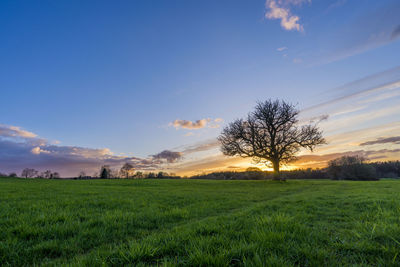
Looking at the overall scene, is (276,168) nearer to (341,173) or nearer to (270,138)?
(270,138)

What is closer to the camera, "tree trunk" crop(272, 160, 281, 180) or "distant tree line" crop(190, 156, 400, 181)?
"tree trunk" crop(272, 160, 281, 180)

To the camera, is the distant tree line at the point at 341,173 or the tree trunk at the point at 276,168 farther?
the distant tree line at the point at 341,173

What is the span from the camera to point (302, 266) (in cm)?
279

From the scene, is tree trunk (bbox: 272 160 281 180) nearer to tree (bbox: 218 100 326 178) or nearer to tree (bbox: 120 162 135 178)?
tree (bbox: 218 100 326 178)

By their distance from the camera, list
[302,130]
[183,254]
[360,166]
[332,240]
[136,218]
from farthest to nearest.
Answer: [360,166] → [302,130] → [136,218] → [332,240] → [183,254]

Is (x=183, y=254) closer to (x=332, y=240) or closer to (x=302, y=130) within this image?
(x=332, y=240)

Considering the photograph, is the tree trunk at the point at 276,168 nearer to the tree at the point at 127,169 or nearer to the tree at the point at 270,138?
the tree at the point at 270,138

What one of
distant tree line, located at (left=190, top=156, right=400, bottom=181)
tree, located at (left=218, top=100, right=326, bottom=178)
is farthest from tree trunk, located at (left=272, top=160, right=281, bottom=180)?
distant tree line, located at (left=190, top=156, right=400, bottom=181)

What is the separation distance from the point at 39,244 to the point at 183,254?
340 centimetres

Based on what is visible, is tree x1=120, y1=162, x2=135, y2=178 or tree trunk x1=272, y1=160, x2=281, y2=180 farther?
tree x1=120, y1=162, x2=135, y2=178

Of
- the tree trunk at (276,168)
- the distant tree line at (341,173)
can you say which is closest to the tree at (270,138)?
the tree trunk at (276,168)

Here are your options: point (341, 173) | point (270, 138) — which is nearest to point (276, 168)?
point (270, 138)

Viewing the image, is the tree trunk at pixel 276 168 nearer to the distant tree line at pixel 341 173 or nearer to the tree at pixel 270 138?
the tree at pixel 270 138

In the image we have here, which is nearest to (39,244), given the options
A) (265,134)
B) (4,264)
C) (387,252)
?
(4,264)
